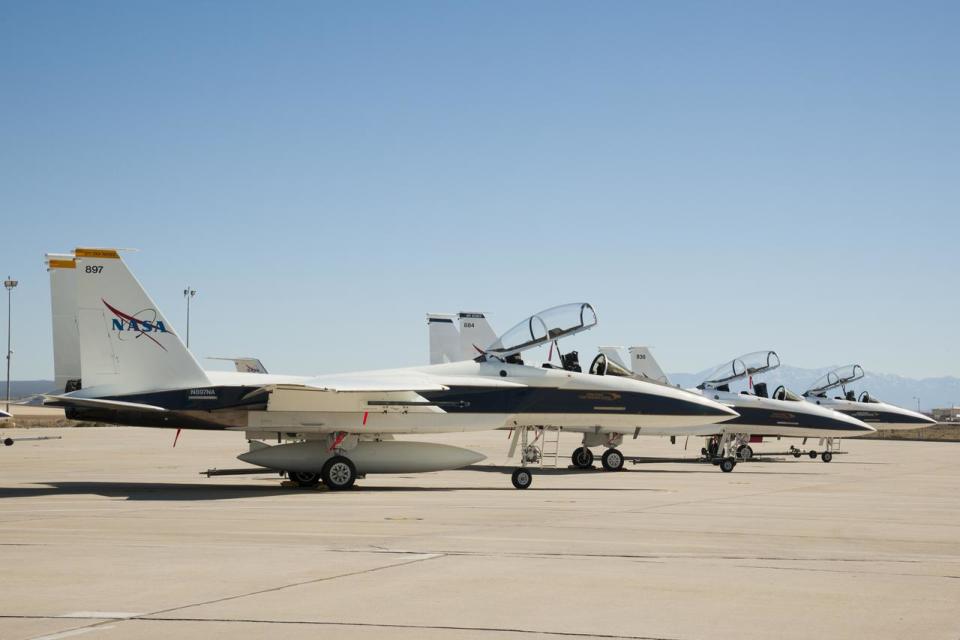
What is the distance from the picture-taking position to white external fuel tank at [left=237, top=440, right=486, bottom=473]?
63.0 feet

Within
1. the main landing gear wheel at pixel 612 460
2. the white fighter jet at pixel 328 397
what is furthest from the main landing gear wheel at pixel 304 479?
the main landing gear wheel at pixel 612 460

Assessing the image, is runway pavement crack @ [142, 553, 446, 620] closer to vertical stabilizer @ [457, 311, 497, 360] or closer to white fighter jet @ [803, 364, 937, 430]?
vertical stabilizer @ [457, 311, 497, 360]

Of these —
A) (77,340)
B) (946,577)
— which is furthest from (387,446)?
(946,577)

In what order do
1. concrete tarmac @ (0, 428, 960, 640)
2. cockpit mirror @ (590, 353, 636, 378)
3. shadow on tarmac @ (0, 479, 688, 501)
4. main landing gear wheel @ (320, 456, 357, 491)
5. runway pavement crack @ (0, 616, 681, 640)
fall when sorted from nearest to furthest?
runway pavement crack @ (0, 616, 681, 640)
concrete tarmac @ (0, 428, 960, 640)
shadow on tarmac @ (0, 479, 688, 501)
main landing gear wheel @ (320, 456, 357, 491)
cockpit mirror @ (590, 353, 636, 378)

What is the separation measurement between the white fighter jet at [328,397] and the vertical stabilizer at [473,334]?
984 centimetres

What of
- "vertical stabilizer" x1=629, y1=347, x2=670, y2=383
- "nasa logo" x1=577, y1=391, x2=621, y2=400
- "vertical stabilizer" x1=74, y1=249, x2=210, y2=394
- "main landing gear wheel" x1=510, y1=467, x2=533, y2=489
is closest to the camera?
"vertical stabilizer" x1=74, y1=249, x2=210, y2=394

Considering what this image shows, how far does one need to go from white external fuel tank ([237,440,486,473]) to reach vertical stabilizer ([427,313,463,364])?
12.2 m

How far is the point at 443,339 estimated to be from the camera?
3203 cm

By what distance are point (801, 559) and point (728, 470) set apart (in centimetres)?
1805

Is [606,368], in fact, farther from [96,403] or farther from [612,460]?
[96,403]

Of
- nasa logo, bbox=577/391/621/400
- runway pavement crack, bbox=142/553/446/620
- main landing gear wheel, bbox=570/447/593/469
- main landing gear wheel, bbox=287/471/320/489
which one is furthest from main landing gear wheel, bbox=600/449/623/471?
runway pavement crack, bbox=142/553/446/620

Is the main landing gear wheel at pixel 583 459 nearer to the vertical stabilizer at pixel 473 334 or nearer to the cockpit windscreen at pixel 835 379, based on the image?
the vertical stabilizer at pixel 473 334

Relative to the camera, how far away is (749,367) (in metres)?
33.9

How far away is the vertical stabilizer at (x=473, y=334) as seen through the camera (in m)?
32.0
